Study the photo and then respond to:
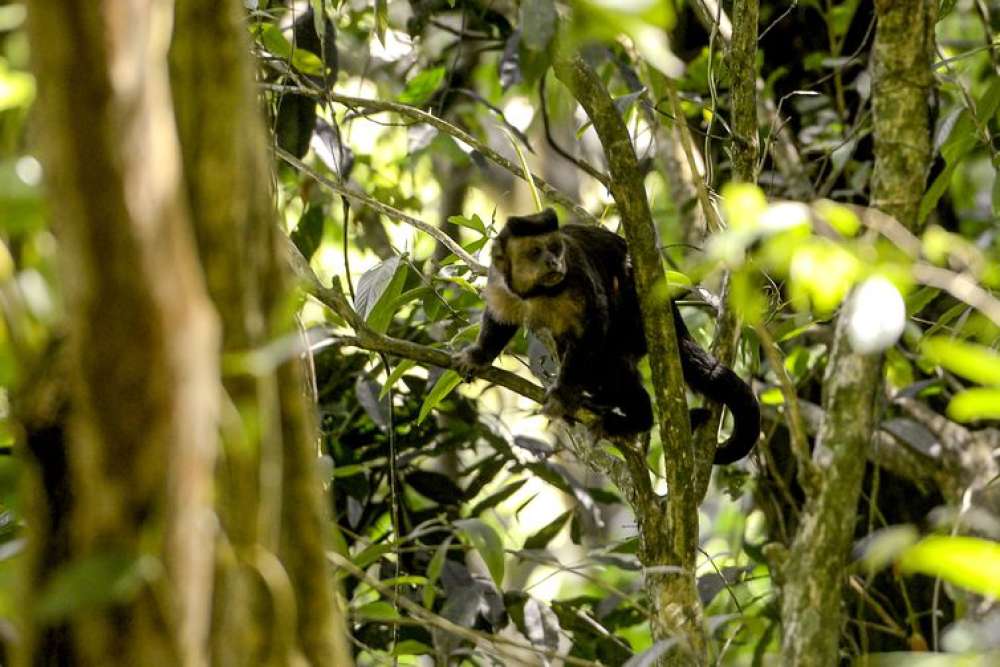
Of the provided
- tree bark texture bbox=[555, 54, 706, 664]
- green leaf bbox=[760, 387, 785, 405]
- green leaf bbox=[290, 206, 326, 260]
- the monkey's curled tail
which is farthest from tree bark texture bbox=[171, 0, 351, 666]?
green leaf bbox=[760, 387, 785, 405]

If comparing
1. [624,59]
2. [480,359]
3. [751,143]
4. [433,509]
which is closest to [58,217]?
[751,143]

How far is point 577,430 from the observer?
12.4ft

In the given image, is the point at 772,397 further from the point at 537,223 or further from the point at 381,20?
the point at 381,20

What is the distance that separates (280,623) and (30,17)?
1.91 feet

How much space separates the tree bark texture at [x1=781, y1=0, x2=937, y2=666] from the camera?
3.11m

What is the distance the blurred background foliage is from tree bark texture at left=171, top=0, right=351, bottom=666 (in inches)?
6.2

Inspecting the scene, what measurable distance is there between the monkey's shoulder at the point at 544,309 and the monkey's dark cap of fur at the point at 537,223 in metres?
0.24

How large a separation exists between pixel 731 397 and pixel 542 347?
79 cm

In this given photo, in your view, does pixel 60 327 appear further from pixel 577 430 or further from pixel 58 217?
pixel 577 430

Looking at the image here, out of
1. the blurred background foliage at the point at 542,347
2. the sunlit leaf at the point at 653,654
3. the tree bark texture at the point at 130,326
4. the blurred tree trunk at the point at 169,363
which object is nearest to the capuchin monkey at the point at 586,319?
the blurred background foliage at the point at 542,347

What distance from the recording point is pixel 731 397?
13.6ft

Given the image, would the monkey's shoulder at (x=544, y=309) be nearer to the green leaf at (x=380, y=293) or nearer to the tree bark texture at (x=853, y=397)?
the green leaf at (x=380, y=293)

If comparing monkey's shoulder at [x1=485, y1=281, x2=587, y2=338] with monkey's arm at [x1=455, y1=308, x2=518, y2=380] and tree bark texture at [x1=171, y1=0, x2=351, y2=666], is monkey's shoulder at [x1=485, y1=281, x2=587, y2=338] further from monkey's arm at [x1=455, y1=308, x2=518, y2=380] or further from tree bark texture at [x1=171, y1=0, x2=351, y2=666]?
tree bark texture at [x1=171, y1=0, x2=351, y2=666]

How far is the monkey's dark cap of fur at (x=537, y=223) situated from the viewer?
4418 millimetres
